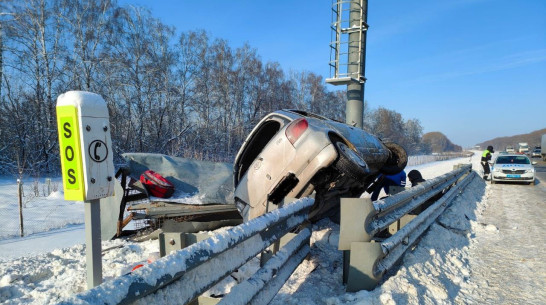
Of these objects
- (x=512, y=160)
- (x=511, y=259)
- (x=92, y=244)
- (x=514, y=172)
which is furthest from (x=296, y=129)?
(x=512, y=160)

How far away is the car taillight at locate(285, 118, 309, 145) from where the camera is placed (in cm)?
417

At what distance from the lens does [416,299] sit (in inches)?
104

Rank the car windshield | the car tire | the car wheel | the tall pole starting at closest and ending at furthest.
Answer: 1. the car wheel
2. the car tire
3. the tall pole
4. the car windshield

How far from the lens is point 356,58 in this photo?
12.0 meters

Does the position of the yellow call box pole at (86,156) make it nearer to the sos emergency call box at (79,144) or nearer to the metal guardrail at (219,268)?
the sos emergency call box at (79,144)

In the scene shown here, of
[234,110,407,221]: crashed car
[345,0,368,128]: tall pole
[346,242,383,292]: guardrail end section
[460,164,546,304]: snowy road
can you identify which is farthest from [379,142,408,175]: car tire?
[345,0,368,128]: tall pole

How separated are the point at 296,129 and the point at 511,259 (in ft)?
10.7

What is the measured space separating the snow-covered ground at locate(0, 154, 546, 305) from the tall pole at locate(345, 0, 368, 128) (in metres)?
6.60

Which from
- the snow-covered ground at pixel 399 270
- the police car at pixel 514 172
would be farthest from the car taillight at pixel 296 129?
the police car at pixel 514 172

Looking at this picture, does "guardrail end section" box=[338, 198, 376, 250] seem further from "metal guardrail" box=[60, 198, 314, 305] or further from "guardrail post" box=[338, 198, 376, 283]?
"metal guardrail" box=[60, 198, 314, 305]

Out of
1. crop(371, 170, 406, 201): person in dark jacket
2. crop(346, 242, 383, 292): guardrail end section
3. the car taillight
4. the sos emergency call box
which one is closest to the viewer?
the sos emergency call box

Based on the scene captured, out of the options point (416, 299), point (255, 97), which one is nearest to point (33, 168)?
point (416, 299)

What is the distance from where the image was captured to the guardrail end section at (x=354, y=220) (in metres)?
2.78

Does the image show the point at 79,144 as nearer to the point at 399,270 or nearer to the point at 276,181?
the point at 276,181
